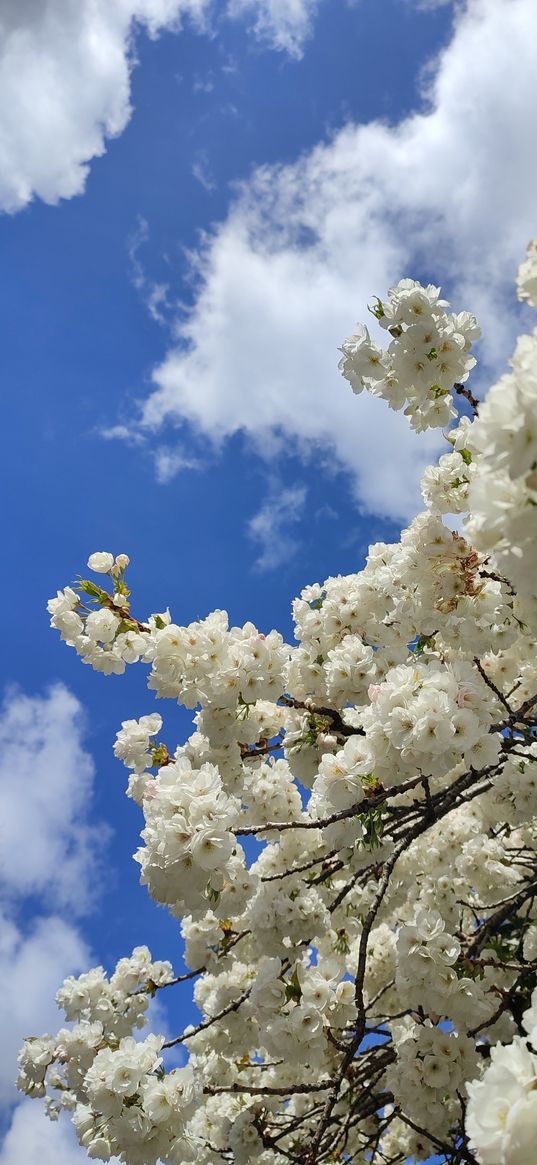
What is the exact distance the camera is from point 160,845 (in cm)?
322

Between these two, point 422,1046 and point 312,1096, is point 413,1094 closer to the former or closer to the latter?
point 422,1046

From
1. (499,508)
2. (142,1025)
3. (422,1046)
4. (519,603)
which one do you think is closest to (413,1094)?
(422,1046)

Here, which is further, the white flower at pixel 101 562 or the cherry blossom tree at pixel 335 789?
the white flower at pixel 101 562

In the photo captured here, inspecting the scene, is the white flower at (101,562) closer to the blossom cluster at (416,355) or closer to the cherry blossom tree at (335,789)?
the cherry blossom tree at (335,789)

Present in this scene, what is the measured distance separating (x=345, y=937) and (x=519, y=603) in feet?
13.4

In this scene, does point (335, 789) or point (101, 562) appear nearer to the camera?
point (335, 789)

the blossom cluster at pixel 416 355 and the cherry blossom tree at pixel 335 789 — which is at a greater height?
the blossom cluster at pixel 416 355

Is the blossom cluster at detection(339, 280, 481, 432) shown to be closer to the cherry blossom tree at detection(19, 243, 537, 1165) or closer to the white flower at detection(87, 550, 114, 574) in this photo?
the cherry blossom tree at detection(19, 243, 537, 1165)

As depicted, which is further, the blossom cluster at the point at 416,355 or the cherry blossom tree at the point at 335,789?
the blossom cluster at the point at 416,355

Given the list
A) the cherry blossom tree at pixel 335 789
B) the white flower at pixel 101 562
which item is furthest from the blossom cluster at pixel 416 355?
the white flower at pixel 101 562

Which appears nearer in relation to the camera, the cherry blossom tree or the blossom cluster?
the cherry blossom tree

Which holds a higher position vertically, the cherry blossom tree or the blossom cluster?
the blossom cluster

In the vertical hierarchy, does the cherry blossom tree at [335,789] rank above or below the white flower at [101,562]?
below

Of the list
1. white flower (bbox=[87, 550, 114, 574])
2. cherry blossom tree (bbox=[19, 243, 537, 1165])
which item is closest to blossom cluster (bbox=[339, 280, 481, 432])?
cherry blossom tree (bbox=[19, 243, 537, 1165])
